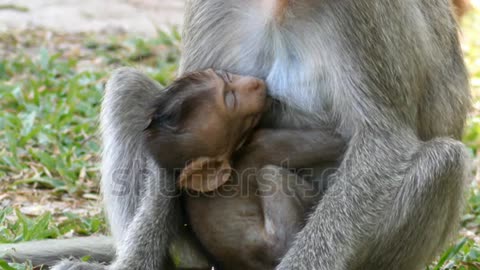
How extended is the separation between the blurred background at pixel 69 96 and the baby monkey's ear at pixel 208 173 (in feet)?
3.26

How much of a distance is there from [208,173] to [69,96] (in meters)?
3.56

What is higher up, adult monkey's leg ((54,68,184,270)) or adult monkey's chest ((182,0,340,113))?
adult monkey's chest ((182,0,340,113))

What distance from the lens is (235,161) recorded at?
551 centimetres

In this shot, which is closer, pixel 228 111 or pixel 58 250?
pixel 228 111

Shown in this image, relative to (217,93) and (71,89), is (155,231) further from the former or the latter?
(71,89)

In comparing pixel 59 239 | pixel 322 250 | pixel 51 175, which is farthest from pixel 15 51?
pixel 322 250

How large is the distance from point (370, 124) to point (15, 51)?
19.3 ft

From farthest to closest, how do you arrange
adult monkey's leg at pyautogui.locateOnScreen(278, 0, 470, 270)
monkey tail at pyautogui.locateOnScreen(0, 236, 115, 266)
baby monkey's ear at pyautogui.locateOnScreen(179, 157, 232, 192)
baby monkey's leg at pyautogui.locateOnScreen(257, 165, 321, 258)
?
1. monkey tail at pyautogui.locateOnScreen(0, 236, 115, 266)
2. baby monkey's ear at pyautogui.locateOnScreen(179, 157, 232, 192)
3. baby monkey's leg at pyautogui.locateOnScreen(257, 165, 321, 258)
4. adult monkey's leg at pyautogui.locateOnScreen(278, 0, 470, 270)

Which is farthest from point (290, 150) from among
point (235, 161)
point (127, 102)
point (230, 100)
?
point (127, 102)

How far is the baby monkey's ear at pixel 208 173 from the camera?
5.38 metres

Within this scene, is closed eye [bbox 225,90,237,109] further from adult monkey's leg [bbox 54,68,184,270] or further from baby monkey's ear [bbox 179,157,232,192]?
adult monkey's leg [bbox 54,68,184,270]

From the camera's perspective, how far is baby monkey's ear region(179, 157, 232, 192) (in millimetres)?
5379

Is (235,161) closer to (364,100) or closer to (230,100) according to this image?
(230,100)

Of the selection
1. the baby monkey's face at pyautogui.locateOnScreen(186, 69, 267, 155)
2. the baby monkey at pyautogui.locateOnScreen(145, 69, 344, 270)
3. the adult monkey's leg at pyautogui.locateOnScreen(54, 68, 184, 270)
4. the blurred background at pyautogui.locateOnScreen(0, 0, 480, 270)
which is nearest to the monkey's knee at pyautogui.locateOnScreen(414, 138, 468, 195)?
the baby monkey at pyautogui.locateOnScreen(145, 69, 344, 270)
